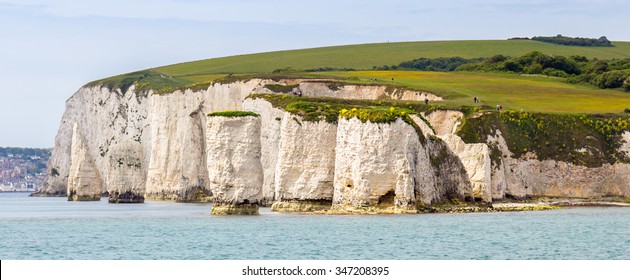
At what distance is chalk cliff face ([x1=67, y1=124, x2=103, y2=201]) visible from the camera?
121269mm

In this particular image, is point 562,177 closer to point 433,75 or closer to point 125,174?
point 125,174

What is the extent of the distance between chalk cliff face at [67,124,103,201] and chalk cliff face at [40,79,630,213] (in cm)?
11

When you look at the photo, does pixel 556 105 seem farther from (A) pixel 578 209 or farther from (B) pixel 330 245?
(B) pixel 330 245

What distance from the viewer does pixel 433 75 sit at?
13788 cm

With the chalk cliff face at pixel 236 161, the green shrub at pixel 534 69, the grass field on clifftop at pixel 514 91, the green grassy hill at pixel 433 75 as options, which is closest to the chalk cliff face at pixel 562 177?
the grass field on clifftop at pixel 514 91

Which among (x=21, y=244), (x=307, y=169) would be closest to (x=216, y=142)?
(x=307, y=169)

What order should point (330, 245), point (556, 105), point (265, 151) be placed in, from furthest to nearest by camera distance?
point (556, 105)
point (265, 151)
point (330, 245)

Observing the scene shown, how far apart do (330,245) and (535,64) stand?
96.1 m

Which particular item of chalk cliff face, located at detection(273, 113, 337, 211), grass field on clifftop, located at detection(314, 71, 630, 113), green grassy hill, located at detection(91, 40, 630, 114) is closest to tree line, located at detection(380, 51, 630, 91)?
→ green grassy hill, located at detection(91, 40, 630, 114)

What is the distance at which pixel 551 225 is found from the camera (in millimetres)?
67125

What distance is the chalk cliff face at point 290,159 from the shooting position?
74750mm

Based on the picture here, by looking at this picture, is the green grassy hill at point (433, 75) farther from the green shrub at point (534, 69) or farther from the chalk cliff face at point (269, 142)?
the chalk cliff face at point (269, 142)

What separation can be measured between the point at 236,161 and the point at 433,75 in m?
66.2

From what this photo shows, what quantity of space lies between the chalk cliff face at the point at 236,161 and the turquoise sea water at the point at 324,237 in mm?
1789
